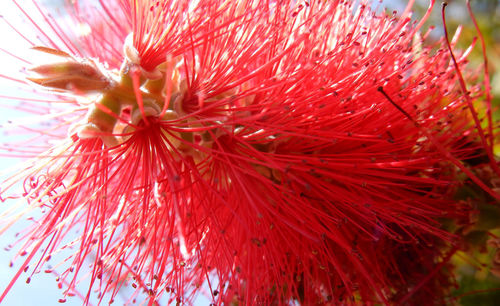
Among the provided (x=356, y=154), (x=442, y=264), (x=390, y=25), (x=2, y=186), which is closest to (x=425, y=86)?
(x=390, y=25)

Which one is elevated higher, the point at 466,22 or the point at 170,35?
the point at 466,22

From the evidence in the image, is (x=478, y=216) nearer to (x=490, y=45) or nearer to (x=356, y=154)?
(x=356, y=154)

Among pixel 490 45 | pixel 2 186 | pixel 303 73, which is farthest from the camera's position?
pixel 490 45

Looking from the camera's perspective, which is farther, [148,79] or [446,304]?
[446,304]

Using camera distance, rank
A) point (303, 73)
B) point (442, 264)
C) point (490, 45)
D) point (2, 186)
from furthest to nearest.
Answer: point (490, 45)
point (442, 264)
point (2, 186)
point (303, 73)

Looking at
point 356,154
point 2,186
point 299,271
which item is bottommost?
point 299,271

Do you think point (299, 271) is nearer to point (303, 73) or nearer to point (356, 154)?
point (356, 154)

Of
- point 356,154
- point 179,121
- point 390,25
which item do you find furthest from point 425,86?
point 179,121
